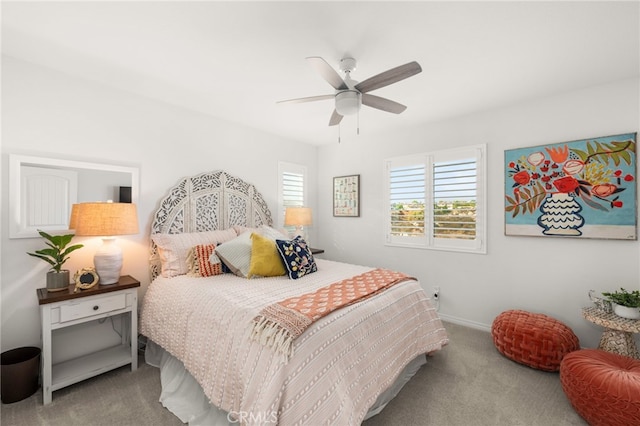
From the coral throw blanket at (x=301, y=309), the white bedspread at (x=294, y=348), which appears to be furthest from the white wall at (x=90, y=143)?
the coral throw blanket at (x=301, y=309)

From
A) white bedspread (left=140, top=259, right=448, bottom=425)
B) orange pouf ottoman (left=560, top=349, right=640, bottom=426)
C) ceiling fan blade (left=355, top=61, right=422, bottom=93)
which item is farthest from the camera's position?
ceiling fan blade (left=355, top=61, right=422, bottom=93)

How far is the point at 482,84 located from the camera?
2621 mm

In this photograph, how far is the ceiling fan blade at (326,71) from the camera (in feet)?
5.58

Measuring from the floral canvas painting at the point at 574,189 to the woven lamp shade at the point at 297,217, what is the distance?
95.9 inches

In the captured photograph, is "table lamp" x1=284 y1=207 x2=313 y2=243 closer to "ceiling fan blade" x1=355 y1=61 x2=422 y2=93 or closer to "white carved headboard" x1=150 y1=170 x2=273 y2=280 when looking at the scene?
"white carved headboard" x1=150 y1=170 x2=273 y2=280

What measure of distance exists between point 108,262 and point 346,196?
124 inches

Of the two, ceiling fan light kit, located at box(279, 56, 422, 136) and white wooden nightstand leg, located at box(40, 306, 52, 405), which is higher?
ceiling fan light kit, located at box(279, 56, 422, 136)

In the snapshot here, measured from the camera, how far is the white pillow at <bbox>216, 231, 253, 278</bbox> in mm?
2635

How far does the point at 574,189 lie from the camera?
274 cm

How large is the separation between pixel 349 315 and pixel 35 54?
9.87ft

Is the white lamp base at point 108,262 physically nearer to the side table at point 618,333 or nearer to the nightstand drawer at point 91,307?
the nightstand drawer at point 91,307

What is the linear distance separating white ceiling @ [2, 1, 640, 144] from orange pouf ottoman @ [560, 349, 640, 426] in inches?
86.5

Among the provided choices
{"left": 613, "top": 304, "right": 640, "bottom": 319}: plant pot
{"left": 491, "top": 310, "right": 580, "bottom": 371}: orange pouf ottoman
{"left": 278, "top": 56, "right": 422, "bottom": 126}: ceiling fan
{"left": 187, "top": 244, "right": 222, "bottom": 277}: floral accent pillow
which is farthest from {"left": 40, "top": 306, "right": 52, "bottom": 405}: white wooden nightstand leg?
{"left": 613, "top": 304, "right": 640, "bottom": 319}: plant pot

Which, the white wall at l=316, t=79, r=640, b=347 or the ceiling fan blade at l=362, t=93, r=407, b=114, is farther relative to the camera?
the white wall at l=316, t=79, r=640, b=347
